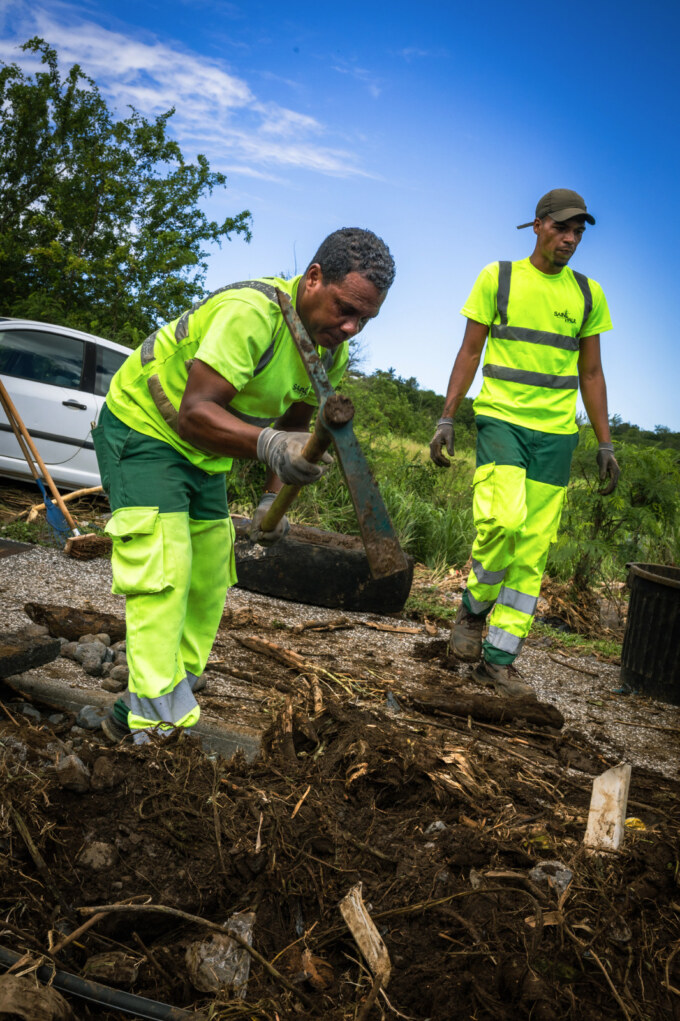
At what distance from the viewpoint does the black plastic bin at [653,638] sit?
4.79 meters

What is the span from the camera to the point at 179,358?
2756mm

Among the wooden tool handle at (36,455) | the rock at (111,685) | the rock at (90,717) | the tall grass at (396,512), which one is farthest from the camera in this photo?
the tall grass at (396,512)

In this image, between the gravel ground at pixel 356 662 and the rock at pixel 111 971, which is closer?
the rock at pixel 111 971

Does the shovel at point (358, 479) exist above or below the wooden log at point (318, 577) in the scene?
above

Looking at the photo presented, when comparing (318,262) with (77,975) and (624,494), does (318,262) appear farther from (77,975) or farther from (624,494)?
(624,494)

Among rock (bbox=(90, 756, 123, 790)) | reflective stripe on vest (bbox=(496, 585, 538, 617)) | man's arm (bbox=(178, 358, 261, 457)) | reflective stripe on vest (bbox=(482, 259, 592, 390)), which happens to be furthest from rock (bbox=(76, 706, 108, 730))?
reflective stripe on vest (bbox=(482, 259, 592, 390))

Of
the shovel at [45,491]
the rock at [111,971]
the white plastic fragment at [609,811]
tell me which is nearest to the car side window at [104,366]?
the shovel at [45,491]

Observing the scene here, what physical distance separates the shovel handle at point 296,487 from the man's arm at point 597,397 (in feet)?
8.43

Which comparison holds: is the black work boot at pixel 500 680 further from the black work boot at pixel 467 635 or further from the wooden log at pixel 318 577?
the wooden log at pixel 318 577

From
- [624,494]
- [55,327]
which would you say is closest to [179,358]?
[624,494]

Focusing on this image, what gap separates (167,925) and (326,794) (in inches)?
24.4

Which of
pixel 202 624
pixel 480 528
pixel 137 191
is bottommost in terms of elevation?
pixel 202 624

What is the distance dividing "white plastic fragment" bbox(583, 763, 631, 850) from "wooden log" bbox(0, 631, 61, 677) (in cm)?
203

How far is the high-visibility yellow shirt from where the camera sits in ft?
8.16
